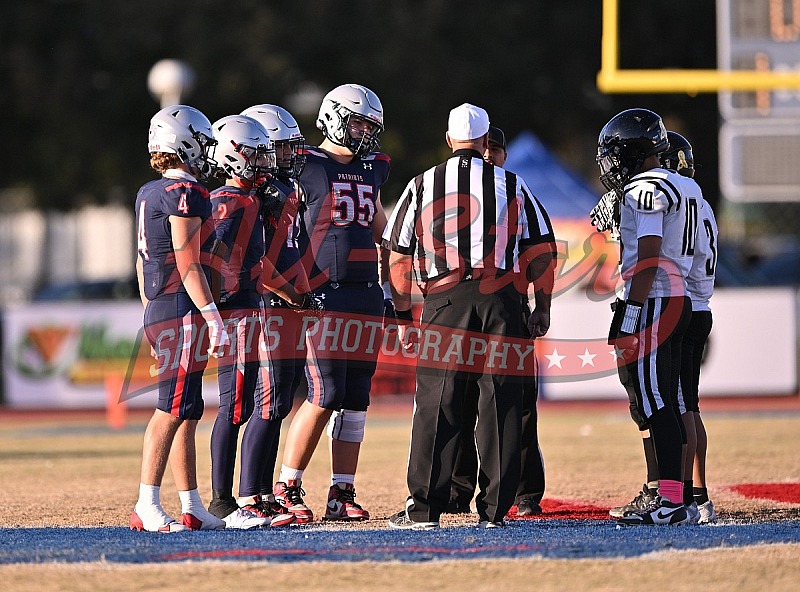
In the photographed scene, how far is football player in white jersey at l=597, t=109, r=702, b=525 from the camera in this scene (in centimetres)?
708

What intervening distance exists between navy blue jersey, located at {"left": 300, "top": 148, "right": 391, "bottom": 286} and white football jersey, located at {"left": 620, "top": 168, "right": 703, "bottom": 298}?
1.36 metres

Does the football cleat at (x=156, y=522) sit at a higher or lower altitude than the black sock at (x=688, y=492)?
lower

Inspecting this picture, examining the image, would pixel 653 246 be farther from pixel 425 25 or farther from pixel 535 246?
pixel 425 25

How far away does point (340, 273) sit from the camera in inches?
298

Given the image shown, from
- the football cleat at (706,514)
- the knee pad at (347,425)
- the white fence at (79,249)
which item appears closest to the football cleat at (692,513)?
Result: the football cleat at (706,514)

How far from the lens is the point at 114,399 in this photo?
1589 centimetres

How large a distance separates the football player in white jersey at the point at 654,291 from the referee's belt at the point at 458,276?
71 centimetres

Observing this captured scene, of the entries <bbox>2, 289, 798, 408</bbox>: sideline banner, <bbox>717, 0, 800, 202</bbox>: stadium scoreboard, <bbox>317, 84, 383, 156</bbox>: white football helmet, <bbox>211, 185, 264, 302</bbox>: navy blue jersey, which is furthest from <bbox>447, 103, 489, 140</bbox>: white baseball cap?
<bbox>2, 289, 798, 408</bbox>: sideline banner

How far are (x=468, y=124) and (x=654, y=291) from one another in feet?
4.09

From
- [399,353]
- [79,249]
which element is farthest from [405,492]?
[79,249]

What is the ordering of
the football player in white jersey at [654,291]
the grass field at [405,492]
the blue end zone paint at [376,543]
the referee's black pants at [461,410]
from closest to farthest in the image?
the grass field at [405,492] < the blue end zone paint at [376,543] < the referee's black pants at [461,410] < the football player in white jersey at [654,291]

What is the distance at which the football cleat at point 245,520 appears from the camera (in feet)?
22.9

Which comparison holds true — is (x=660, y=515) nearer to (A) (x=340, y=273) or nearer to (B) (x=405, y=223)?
(B) (x=405, y=223)

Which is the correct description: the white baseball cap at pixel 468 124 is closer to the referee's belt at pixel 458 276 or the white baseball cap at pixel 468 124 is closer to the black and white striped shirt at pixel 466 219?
the black and white striped shirt at pixel 466 219
